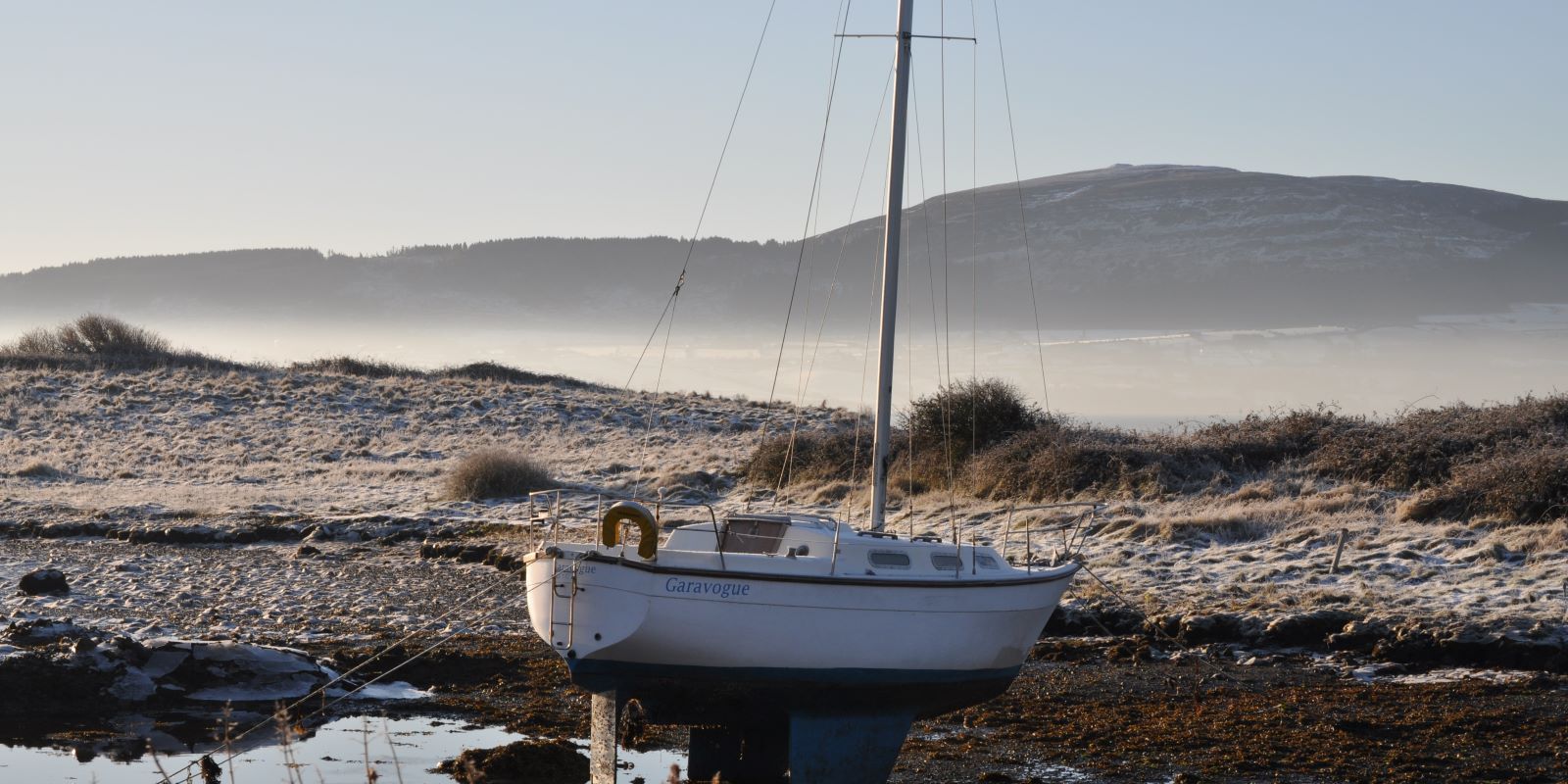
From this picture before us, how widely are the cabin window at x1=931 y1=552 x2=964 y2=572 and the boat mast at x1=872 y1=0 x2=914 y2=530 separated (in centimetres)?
141

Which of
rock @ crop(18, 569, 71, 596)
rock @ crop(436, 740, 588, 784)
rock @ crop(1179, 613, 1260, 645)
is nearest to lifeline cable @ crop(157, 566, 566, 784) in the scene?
rock @ crop(436, 740, 588, 784)

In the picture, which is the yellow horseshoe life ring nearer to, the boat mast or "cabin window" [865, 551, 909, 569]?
"cabin window" [865, 551, 909, 569]

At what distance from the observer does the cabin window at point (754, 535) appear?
12.8 meters

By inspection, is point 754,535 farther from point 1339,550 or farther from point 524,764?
point 1339,550

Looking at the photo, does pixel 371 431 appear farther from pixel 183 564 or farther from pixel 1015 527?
pixel 1015 527

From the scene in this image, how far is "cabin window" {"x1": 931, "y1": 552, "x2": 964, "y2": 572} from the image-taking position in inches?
488

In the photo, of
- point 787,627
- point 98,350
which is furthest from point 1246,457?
point 98,350

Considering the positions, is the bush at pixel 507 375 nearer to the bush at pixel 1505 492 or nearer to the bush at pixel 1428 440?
the bush at pixel 1428 440

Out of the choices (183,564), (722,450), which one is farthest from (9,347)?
(183,564)

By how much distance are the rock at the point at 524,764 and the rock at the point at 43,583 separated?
11722mm

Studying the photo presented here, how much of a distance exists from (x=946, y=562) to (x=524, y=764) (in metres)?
3.73

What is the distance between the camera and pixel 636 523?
11.5 metres

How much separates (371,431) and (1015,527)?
2836 cm

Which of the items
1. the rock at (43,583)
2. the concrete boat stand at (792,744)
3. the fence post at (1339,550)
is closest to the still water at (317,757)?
the concrete boat stand at (792,744)
